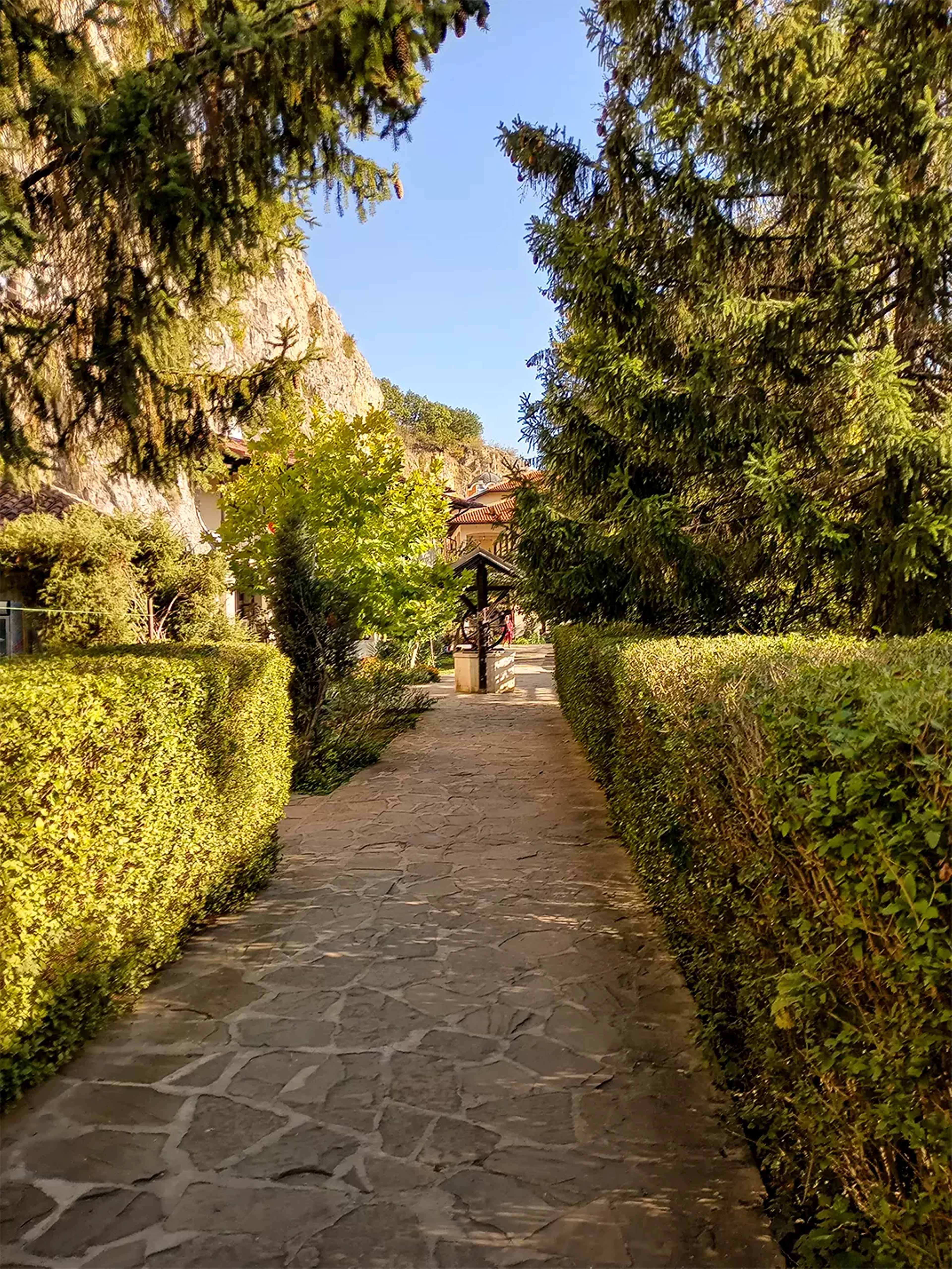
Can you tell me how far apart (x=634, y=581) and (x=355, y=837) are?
13.6 feet

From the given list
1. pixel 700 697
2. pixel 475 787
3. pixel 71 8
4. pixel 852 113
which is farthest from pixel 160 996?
pixel 71 8

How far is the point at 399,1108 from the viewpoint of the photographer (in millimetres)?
3541

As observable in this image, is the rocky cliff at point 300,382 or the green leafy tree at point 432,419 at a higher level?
the green leafy tree at point 432,419

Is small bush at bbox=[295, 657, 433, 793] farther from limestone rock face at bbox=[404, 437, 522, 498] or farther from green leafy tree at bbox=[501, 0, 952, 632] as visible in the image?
limestone rock face at bbox=[404, 437, 522, 498]

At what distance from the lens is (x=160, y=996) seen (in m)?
4.63

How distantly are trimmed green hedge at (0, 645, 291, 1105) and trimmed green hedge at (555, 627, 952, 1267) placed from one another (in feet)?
9.54

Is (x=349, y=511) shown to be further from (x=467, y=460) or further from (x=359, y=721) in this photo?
(x=467, y=460)

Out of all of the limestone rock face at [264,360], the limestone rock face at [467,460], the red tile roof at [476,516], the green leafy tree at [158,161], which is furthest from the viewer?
the limestone rock face at [467,460]

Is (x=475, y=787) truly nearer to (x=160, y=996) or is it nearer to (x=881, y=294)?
(x=160, y=996)

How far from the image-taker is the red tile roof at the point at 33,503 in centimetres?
1291

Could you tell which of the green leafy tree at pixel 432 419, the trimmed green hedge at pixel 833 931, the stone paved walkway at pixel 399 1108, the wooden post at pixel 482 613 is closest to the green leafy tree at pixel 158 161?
the stone paved walkway at pixel 399 1108

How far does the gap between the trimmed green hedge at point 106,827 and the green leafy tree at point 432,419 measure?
5565cm

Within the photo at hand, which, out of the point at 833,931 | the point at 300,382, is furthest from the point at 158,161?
the point at 833,931

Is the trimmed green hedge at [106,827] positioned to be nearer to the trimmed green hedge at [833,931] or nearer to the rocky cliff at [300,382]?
the rocky cliff at [300,382]
